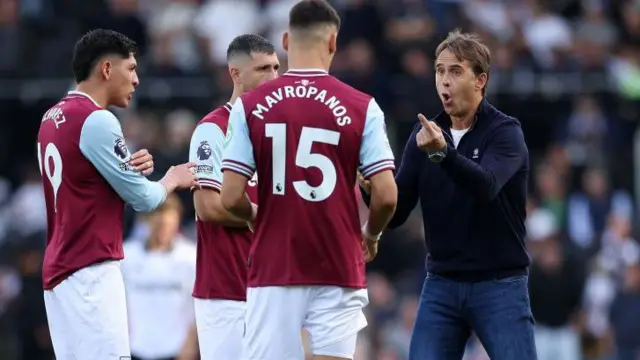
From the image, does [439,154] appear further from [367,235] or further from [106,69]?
[106,69]

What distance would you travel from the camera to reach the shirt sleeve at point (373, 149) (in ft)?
28.4

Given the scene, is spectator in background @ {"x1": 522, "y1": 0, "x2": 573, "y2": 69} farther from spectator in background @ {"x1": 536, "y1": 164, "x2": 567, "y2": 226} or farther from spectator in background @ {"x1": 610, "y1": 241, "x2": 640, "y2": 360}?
spectator in background @ {"x1": 610, "y1": 241, "x2": 640, "y2": 360}

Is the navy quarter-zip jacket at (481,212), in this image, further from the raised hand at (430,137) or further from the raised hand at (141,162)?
the raised hand at (141,162)

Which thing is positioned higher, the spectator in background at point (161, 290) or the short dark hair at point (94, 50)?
the short dark hair at point (94, 50)

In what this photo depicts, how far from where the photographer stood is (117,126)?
30.9 ft

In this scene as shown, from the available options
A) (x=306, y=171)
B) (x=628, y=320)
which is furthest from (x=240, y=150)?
(x=628, y=320)

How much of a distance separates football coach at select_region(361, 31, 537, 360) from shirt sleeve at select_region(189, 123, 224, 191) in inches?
53.0

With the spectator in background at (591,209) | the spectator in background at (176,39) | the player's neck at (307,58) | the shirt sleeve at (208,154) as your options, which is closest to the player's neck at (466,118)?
the player's neck at (307,58)

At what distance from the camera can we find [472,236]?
31.1 feet

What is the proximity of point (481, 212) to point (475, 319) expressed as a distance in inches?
26.4

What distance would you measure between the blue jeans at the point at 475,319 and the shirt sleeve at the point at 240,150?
1.65 m

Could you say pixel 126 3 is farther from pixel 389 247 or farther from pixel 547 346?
pixel 547 346

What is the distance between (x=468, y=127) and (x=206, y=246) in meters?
1.96

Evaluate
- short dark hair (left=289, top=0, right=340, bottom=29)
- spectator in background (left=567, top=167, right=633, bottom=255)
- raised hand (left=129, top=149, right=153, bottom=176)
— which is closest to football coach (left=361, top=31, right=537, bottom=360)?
short dark hair (left=289, top=0, right=340, bottom=29)
